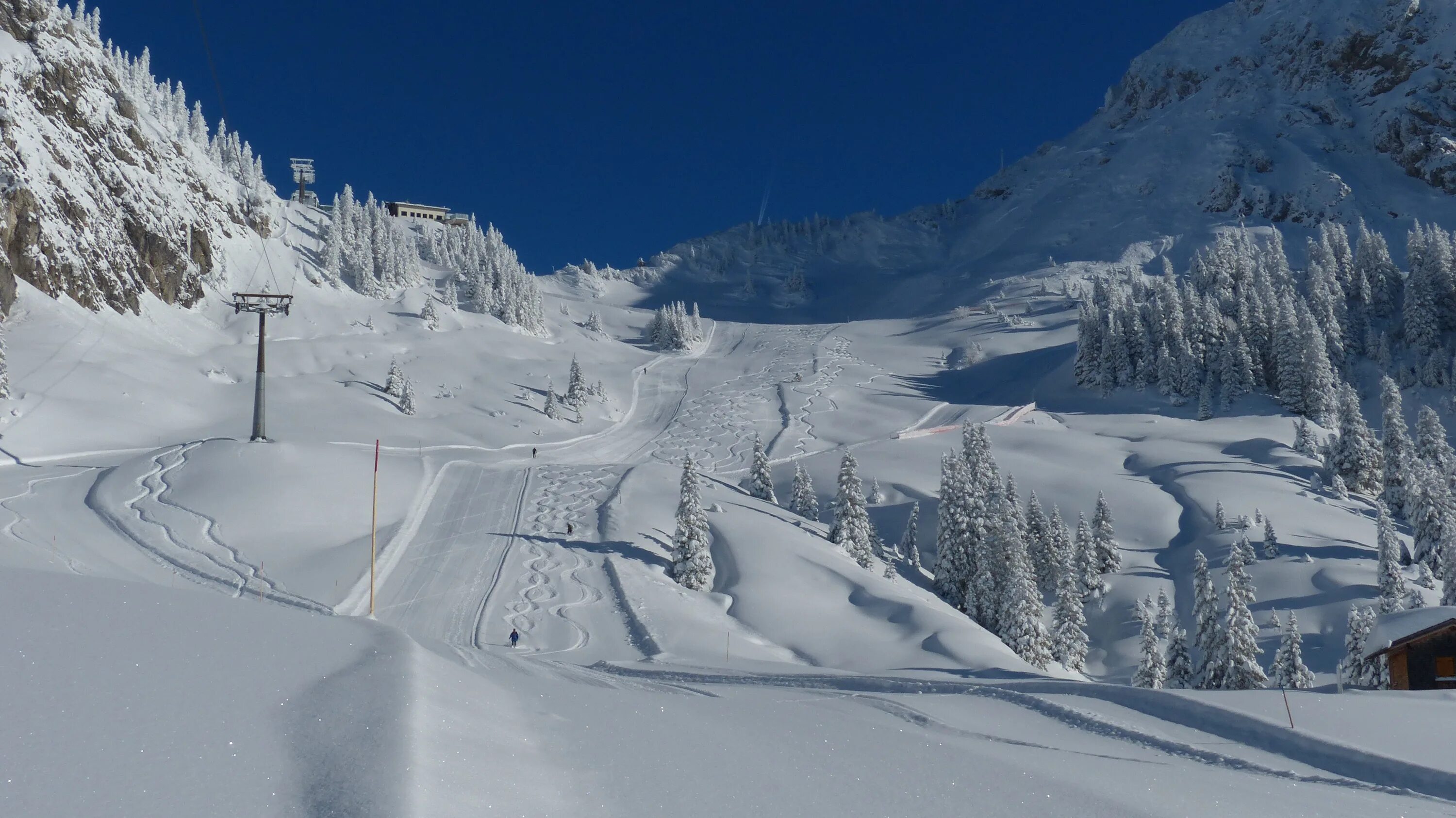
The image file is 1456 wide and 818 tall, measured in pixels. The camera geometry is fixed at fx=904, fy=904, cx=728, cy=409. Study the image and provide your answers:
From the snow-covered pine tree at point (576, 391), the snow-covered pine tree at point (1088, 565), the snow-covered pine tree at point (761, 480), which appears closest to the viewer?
the snow-covered pine tree at point (1088, 565)

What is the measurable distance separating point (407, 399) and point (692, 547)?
41236 mm

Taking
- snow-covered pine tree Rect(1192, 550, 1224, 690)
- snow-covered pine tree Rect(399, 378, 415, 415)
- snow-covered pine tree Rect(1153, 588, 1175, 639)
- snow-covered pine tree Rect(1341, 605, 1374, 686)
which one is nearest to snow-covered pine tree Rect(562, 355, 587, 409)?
snow-covered pine tree Rect(399, 378, 415, 415)

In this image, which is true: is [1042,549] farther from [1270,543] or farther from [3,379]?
[3,379]

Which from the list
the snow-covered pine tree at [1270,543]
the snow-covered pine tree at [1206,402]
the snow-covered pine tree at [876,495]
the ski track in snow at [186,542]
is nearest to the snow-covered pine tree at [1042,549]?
the snow-covered pine tree at [876,495]

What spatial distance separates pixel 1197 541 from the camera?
51.5 m

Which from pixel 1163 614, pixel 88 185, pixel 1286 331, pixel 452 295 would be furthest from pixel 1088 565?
pixel 452 295

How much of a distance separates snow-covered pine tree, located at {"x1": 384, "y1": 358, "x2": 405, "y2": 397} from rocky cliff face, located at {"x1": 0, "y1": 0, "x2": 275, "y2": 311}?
2114 cm

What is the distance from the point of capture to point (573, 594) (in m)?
32.6

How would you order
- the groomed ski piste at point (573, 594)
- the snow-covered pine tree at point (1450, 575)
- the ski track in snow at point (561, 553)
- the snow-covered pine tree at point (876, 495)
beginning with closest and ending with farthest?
1. the groomed ski piste at point (573, 594)
2. the ski track in snow at point (561, 553)
3. the snow-covered pine tree at point (1450, 575)
4. the snow-covered pine tree at point (876, 495)

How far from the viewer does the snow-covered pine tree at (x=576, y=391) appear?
80875mm

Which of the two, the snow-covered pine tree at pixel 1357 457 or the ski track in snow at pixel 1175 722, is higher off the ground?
the snow-covered pine tree at pixel 1357 457

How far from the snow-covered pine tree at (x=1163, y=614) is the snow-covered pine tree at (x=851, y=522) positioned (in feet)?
42.9

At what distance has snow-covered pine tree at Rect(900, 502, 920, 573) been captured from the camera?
49.1 meters

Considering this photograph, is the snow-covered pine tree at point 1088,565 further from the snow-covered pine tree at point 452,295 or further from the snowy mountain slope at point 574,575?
the snow-covered pine tree at point 452,295
